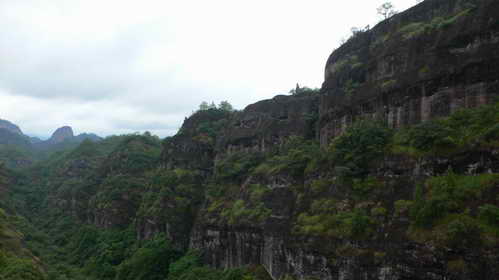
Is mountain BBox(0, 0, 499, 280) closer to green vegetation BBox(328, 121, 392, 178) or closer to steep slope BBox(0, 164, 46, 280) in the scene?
green vegetation BBox(328, 121, 392, 178)

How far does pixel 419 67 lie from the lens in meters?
22.4

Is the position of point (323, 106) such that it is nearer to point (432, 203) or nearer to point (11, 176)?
point (432, 203)

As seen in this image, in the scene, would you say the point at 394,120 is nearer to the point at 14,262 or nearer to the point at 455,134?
the point at 455,134

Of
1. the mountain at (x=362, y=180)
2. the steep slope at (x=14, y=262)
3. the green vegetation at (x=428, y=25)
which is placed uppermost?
the green vegetation at (x=428, y=25)

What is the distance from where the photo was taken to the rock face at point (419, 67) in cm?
1931

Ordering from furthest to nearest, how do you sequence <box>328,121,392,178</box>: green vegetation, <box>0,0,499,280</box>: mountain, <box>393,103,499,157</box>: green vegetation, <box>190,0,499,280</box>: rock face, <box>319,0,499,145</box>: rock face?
<box>328,121,392,178</box>: green vegetation < <box>319,0,499,145</box>: rock face < <box>393,103,499,157</box>: green vegetation < <box>190,0,499,280</box>: rock face < <box>0,0,499,280</box>: mountain

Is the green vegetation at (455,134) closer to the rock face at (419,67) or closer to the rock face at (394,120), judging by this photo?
the rock face at (394,120)

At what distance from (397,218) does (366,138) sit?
5667mm

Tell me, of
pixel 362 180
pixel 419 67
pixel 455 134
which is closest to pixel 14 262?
pixel 362 180

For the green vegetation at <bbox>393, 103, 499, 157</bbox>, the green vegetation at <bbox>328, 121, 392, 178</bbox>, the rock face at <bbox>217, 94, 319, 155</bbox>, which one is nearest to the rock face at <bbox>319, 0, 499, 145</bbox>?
the green vegetation at <bbox>393, 103, 499, 157</bbox>

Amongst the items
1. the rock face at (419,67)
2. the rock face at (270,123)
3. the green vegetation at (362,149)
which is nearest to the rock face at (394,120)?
the rock face at (419,67)

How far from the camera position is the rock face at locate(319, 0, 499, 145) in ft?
63.4

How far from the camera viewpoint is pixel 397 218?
57.7 ft

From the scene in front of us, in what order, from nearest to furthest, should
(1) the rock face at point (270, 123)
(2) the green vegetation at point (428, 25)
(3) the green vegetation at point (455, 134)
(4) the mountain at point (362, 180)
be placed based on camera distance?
(4) the mountain at point (362, 180)
(3) the green vegetation at point (455, 134)
(2) the green vegetation at point (428, 25)
(1) the rock face at point (270, 123)
